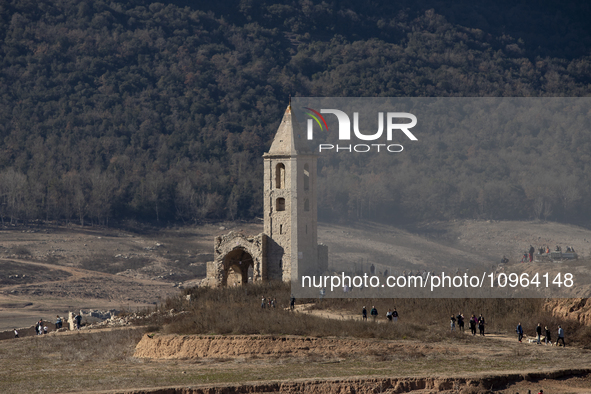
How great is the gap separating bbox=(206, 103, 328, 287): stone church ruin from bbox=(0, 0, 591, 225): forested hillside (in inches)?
625

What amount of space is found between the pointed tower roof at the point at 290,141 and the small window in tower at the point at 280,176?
74 cm

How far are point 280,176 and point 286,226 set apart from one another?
2.47 metres

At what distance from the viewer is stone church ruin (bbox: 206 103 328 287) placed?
37469mm

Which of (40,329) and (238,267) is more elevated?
(238,267)

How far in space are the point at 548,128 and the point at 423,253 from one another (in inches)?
884

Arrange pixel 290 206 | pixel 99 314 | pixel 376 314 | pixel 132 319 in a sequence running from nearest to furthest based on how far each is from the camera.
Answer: pixel 376 314 → pixel 132 319 → pixel 290 206 → pixel 99 314

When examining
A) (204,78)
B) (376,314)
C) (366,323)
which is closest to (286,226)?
(376,314)

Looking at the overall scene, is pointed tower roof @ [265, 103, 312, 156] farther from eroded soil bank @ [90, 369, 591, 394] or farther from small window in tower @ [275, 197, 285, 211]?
eroded soil bank @ [90, 369, 591, 394]

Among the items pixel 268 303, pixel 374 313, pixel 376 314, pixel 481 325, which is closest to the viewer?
pixel 481 325

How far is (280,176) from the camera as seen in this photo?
127ft

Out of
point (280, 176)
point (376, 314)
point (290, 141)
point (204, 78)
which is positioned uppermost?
point (204, 78)

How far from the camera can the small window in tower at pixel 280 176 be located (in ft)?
127

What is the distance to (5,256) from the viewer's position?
61938mm

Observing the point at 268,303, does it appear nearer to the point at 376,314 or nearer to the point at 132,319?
the point at 376,314
